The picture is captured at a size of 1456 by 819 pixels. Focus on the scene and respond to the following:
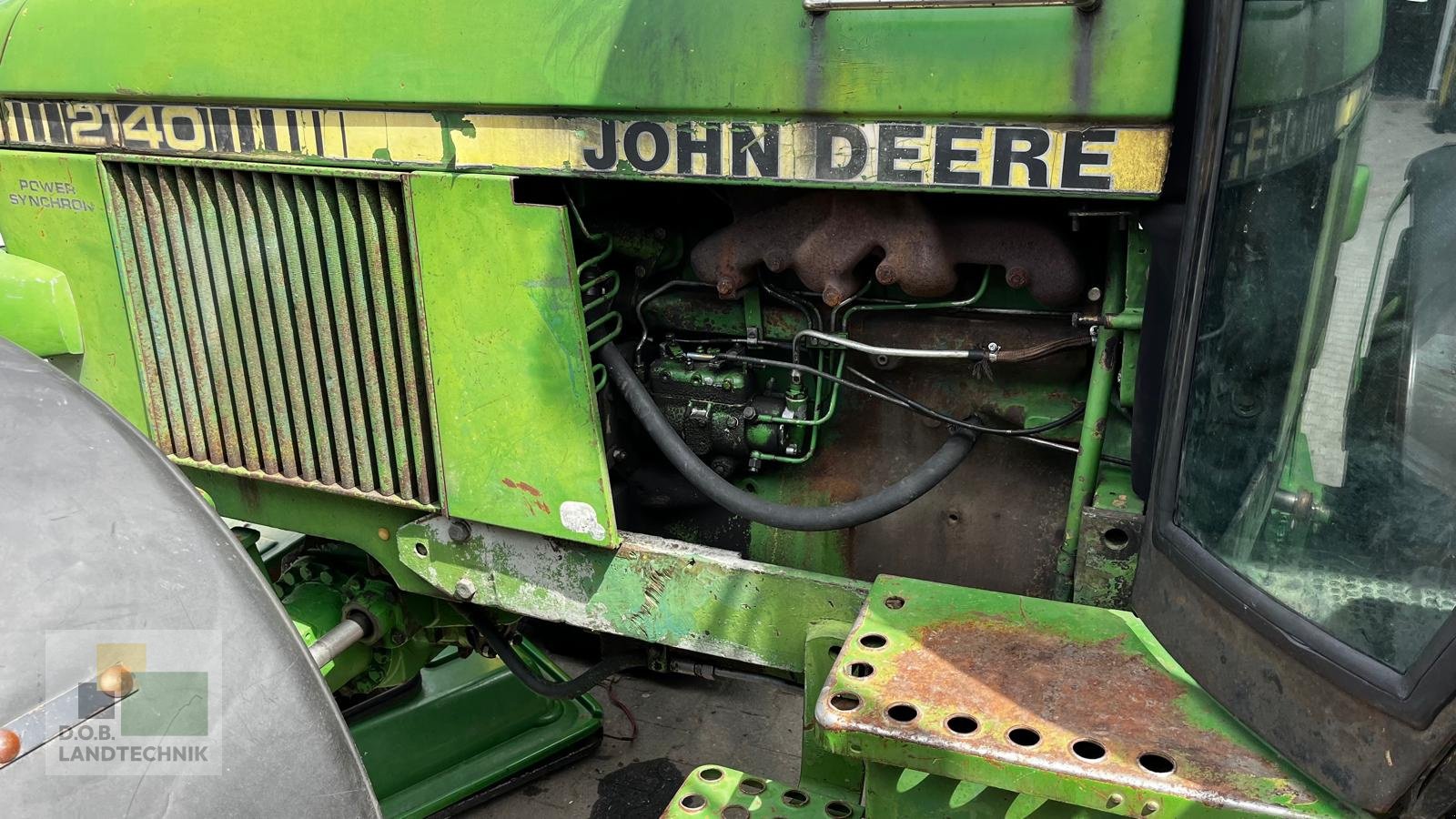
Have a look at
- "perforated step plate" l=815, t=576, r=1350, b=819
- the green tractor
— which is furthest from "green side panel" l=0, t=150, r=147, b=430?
"perforated step plate" l=815, t=576, r=1350, b=819

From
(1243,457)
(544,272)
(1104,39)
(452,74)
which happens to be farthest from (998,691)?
(452,74)

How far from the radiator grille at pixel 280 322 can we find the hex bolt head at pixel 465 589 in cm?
17

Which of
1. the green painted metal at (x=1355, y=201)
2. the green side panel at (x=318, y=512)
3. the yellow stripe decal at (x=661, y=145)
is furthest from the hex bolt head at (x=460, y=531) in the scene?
the green painted metal at (x=1355, y=201)

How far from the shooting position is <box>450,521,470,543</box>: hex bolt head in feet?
6.59

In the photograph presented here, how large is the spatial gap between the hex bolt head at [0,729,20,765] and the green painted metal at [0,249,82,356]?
1494 mm

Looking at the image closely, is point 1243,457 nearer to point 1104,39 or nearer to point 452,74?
point 1104,39

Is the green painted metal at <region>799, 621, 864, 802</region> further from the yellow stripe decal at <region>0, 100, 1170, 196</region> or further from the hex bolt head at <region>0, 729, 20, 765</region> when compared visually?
the hex bolt head at <region>0, 729, 20, 765</region>

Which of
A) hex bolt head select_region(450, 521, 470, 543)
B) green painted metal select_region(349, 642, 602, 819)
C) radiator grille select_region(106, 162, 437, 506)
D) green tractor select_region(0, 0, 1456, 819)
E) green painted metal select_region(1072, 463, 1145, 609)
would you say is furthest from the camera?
green painted metal select_region(349, 642, 602, 819)

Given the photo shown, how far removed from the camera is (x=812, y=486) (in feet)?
6.56

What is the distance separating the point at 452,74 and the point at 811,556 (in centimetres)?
103

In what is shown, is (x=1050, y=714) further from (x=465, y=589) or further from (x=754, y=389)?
(x=465, y=589)

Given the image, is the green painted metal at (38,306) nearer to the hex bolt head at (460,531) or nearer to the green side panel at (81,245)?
the green side panel at (81,245)

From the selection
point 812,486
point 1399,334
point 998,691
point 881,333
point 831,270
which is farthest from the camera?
point 812,486

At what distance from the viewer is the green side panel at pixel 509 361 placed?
1751 millimetres
